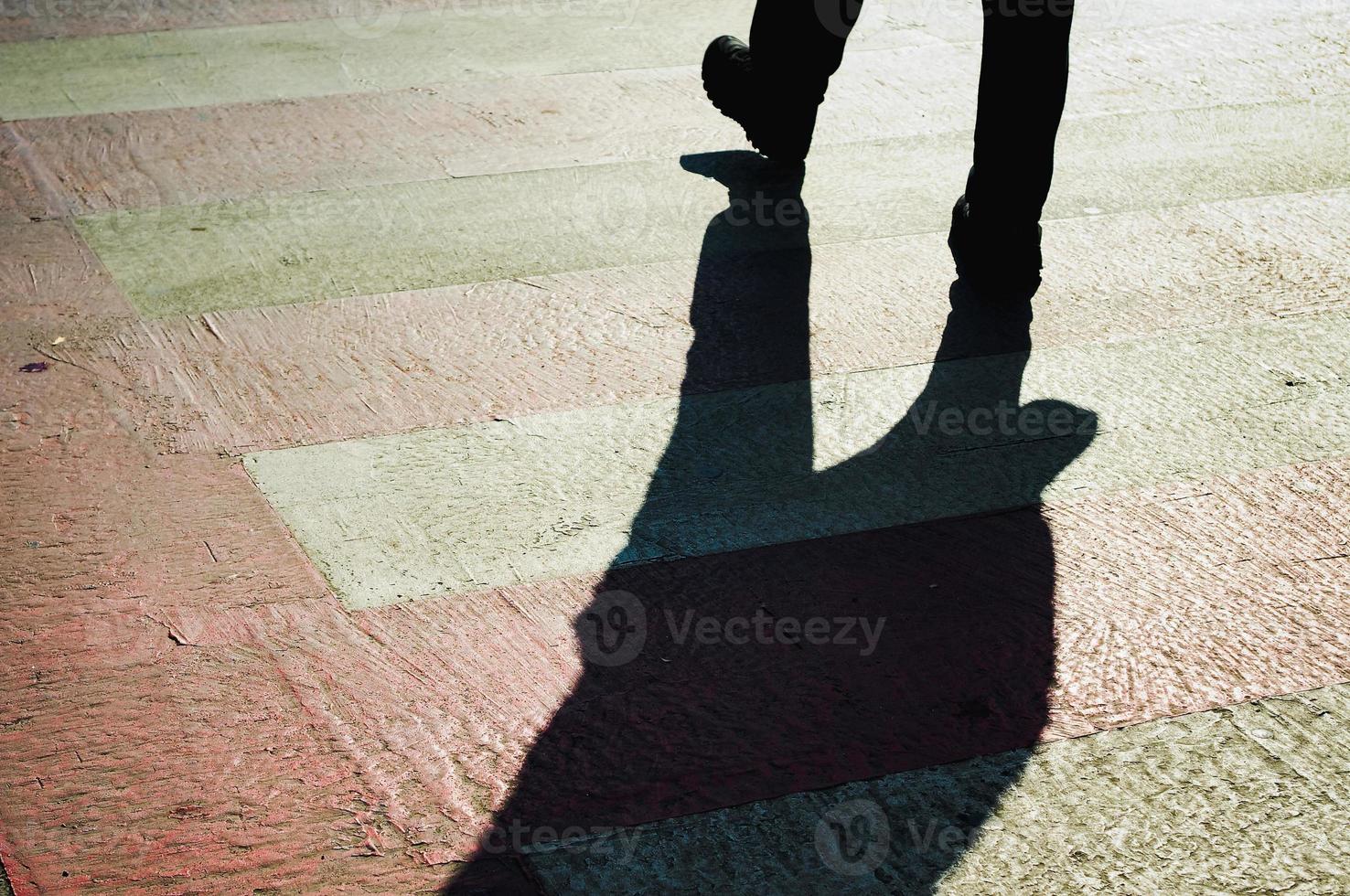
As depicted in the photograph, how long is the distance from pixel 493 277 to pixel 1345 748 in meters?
3.06

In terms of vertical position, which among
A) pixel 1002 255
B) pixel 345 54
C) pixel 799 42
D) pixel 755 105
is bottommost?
pixel 345 54

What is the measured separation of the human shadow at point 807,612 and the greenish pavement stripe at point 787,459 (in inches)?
0.5

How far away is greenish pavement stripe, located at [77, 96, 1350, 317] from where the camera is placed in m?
4.80

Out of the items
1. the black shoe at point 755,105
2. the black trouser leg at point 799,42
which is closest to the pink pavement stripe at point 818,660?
the black trouser leg at point 799,42

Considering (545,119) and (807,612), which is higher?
(545,119)

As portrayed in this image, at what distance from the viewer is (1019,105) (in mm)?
4426

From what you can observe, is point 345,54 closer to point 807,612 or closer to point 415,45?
point 415,45

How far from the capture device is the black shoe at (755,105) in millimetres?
5449

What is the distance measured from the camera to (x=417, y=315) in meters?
4.50

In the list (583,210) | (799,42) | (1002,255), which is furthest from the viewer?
(583,210)

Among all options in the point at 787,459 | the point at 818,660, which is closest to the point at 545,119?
the point at 787,459

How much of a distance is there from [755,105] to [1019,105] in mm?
1361

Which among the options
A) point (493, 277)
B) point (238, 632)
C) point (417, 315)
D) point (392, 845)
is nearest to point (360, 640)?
point (238, 632)

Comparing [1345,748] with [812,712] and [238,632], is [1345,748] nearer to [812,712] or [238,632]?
[812,712]
